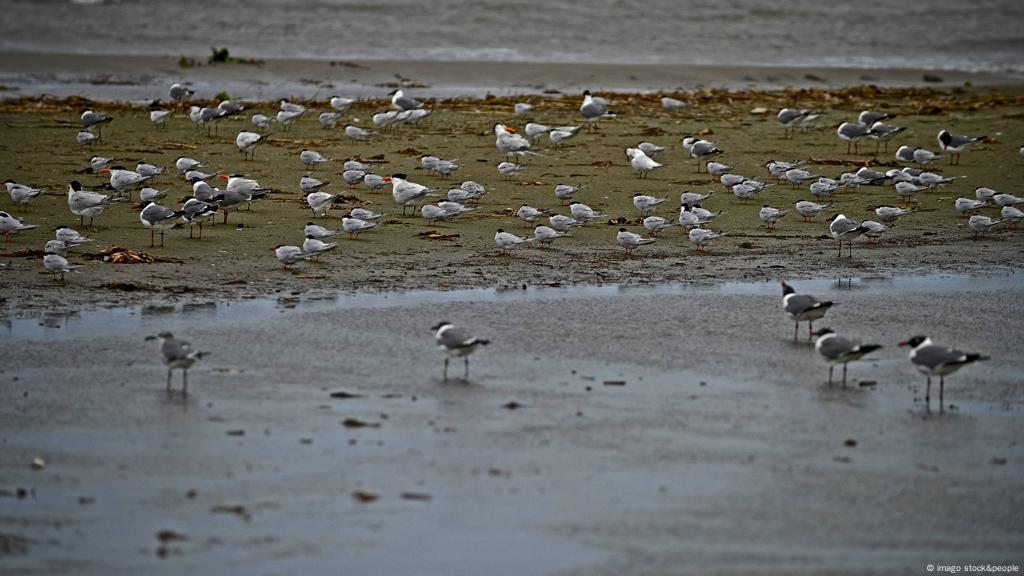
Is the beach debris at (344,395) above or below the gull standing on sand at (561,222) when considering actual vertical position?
below

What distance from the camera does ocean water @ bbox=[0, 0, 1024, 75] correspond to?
141 feet

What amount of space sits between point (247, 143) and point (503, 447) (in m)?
13.1

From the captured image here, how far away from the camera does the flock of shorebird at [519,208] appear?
39.8 feet

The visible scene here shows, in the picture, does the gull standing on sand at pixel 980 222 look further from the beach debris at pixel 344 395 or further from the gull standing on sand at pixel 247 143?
the gull standing on sand at pixel 247 143

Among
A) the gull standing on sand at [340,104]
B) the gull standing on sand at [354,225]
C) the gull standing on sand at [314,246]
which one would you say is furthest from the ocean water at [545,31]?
the gull standing on sand at [314,246]

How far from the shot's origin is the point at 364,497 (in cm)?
832

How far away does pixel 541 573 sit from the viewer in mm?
7418

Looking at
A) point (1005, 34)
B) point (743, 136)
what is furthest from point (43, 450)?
point (1005, 34)

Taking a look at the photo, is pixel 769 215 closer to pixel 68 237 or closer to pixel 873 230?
pixel 873 230

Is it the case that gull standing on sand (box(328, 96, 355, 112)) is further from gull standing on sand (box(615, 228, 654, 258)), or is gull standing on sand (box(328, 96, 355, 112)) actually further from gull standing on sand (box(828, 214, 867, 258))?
gull standing on sand (box(828, 214, 867, 258))

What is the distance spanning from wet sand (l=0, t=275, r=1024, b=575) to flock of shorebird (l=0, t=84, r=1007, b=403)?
418 millimetres

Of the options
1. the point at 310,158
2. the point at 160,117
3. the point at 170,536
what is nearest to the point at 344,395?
the point at 170,536

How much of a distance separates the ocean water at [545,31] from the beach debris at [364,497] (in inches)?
1315

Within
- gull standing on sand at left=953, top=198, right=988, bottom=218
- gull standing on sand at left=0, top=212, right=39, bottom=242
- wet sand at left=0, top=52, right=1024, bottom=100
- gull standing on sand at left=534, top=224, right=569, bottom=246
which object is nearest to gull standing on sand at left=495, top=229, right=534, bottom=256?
gull standing on sand at left=534, top=224, right=569, bottom=246
